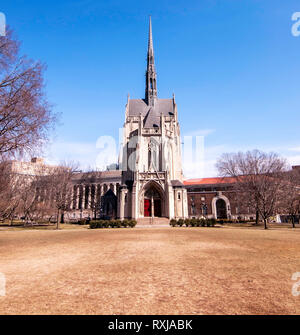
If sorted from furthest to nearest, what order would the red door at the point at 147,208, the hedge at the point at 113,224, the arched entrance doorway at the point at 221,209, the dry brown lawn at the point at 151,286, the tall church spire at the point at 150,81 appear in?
the arched entrance doorway at the point at 221,209
the tall church spire at the point at 150,81
the red door at the point at 147,208
the hedge at the point at 113,224
the dry brown lawn at the point at 151,286

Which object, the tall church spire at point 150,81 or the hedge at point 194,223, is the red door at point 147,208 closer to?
the hedge at point 194,223

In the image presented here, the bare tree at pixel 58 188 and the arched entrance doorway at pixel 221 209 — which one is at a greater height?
the bare tree at pixel 58 188

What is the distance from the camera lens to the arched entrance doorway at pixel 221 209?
186ft

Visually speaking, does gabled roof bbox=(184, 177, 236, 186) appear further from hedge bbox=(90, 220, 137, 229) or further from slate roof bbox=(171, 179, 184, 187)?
hedge bbox=(90, 220, 137, 229)

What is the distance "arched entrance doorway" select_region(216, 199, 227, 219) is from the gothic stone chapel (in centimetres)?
1962

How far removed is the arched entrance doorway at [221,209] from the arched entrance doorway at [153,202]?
25758 mm

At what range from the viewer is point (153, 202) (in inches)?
1567

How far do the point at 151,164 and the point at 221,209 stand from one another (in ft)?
97.1

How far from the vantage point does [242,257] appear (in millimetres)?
7926

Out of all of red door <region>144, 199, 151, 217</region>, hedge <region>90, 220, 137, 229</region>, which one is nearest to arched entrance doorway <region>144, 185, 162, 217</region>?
red door <region>144, 199, 151, 217</region>

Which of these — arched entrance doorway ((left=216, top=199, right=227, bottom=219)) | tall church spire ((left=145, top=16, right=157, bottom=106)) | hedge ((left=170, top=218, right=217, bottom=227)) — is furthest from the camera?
arched entrance doorway ((left=216, top=199, right=227, bottom=219))

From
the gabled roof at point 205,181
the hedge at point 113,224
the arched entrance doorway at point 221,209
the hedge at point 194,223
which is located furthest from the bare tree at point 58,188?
the arched entrance doorway at point 221,209

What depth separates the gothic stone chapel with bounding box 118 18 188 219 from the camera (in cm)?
3850

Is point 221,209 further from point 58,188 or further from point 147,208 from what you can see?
point 58,188
